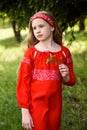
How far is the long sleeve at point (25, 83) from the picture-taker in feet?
12.7

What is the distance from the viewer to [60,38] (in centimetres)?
419

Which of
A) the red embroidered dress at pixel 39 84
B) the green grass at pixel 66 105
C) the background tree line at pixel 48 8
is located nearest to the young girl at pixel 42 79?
the red embroidered dress at pixel 39 84

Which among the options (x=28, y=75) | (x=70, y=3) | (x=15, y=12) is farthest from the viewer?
(x=15, y=12)

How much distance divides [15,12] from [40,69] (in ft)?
10.3

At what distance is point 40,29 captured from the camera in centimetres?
396

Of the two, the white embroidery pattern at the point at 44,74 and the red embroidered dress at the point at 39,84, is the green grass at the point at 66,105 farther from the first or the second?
the white embroidery pattern at the point at 44,74

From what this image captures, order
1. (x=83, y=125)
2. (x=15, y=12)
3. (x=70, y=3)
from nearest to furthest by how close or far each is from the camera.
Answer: (x=83, y=125), (x=70, y=3), (x=15, y=12)

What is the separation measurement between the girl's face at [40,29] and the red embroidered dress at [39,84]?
0.42 feet

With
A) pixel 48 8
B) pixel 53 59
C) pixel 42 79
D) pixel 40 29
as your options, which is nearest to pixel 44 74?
pixel 42 79

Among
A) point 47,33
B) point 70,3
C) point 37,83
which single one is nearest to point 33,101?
point 37,83

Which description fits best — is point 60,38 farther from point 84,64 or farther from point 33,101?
point 84,64

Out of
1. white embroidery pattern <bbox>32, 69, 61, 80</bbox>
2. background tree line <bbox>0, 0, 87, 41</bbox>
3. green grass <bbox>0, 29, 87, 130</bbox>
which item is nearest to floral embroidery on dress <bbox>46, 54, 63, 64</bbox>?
white embroidery pattern <bbox>32, 69, 61, 80</bbox>

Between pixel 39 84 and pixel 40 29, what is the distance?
525mm

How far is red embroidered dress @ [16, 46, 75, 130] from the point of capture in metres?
3.88
